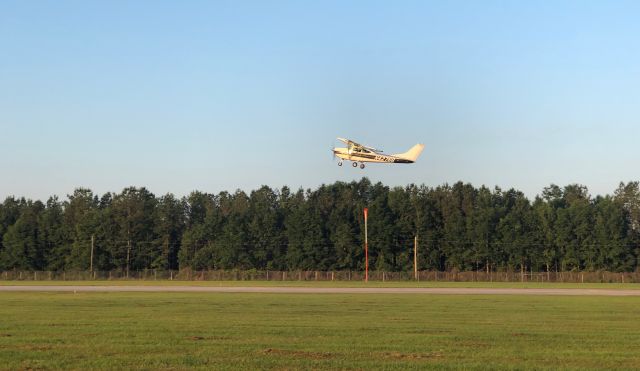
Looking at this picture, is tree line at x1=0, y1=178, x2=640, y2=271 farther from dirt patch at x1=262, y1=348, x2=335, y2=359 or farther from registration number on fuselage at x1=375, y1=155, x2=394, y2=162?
dirt patch at x1=262, y1=348, x2=335, y2=359

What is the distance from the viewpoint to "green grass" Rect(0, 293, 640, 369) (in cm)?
1930

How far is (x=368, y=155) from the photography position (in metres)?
64.9

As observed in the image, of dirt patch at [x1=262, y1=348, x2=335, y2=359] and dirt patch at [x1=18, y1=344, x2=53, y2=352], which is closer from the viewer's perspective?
dirt patch at [x1=262, y1=348, x2=335, y2=359]

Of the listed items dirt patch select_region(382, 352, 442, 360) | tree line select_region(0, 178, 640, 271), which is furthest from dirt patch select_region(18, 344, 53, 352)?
tree line select_region(0, 178, 640, 271)

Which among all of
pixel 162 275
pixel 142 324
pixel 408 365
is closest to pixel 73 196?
pixel 162 275

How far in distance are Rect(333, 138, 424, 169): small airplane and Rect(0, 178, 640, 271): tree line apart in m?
73.6

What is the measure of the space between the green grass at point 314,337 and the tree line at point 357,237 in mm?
98238

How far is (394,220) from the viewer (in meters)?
149

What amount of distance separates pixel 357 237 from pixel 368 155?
267 feet

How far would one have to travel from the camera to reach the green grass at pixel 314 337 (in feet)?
63.3

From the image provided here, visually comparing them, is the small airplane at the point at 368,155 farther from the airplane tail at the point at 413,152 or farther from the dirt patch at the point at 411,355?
the dirt patch at the point at 411,355

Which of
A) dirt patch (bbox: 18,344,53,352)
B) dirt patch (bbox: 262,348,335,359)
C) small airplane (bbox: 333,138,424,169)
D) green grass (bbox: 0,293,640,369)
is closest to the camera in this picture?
green grass (bbox: 0,293,640,369)

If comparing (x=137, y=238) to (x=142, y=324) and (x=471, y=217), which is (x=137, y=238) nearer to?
(x=471, y=217)

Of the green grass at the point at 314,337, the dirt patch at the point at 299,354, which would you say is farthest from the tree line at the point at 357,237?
the dirt patch at the point at 299,354
